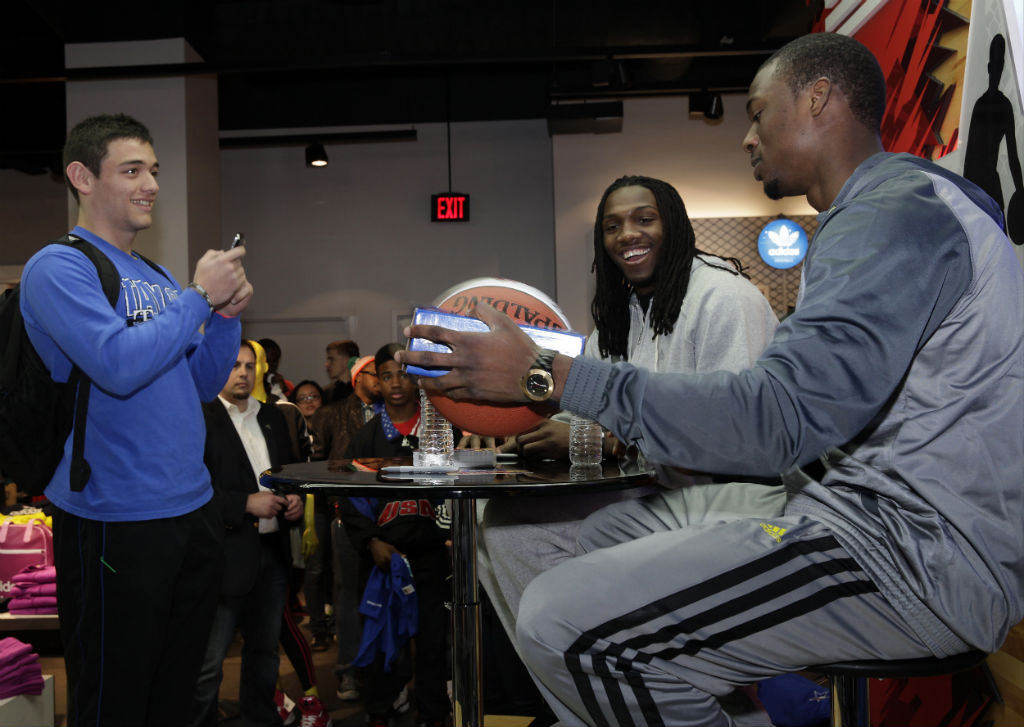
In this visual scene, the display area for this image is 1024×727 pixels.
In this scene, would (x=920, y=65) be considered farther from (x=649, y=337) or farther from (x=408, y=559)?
(x=408, y=559)

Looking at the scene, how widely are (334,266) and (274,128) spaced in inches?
71.9

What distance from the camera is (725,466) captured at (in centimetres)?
112

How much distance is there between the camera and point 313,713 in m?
3.47

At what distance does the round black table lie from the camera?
155 cm

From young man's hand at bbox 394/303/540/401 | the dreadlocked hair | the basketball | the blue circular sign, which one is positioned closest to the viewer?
young man's hand at bbox 394/303/540/401

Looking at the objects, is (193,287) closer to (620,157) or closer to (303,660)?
(303,660)

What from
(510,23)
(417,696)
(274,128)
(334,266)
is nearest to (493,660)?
(417,696)

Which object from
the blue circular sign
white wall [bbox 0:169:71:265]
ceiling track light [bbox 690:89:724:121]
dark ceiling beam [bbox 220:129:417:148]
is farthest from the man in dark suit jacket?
white wall [bbox 0:169:71:265]

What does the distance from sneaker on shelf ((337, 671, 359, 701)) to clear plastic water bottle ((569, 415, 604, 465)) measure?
7.68 ft

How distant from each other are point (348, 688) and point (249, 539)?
45.2 inches

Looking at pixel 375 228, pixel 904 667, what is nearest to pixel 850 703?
pixel 904 667

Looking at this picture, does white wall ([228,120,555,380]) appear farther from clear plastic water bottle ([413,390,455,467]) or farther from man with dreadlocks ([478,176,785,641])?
clear plastic water bottle ([413,390,455,467])

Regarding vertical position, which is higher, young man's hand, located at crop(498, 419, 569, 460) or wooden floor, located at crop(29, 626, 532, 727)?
young man's hand, located at crop(498, 419, 569, 460)

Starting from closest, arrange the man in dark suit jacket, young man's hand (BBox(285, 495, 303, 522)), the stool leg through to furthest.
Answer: the stool leg < the man in dark suit jacket < young man's hand (BBox(285, 495, 303, 522))
